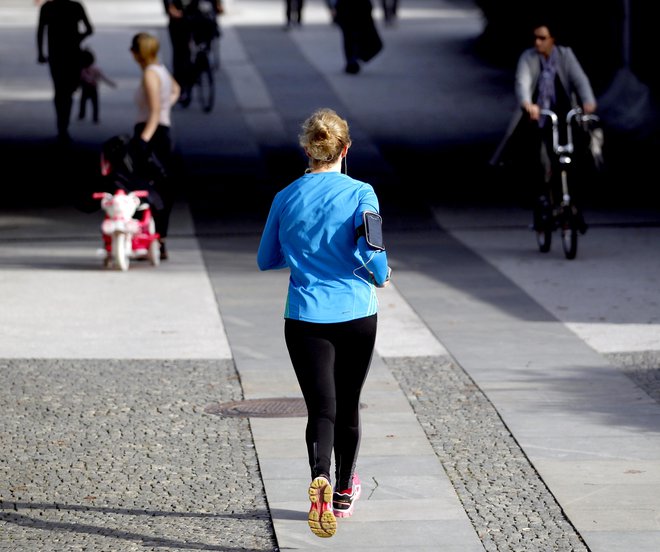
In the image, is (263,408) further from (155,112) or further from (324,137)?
(155,112)

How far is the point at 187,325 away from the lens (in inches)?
428

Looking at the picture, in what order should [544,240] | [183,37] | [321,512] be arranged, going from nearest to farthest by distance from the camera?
[321,512] < [544,240] < [183,37]

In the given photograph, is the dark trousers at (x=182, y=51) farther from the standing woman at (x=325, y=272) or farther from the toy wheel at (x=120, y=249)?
the standing woman at (x=325, y=272)

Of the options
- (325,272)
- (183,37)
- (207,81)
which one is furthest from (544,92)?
(207,81)

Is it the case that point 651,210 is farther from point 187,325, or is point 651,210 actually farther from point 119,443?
point 119,443

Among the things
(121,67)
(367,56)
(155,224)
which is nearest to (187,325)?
(155,224)

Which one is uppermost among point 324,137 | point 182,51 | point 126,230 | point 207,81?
point 324,137

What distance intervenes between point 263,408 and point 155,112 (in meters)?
5.46

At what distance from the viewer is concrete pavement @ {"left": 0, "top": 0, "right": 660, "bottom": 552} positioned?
6535 millimetres

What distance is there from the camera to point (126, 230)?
42.0 ft

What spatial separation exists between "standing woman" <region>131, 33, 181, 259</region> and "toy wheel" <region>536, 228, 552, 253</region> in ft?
10.7

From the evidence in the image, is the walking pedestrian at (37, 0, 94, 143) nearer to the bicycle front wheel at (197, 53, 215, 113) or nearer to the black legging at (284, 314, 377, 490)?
the bicycle front wheel at (197, 53, 215, 113)

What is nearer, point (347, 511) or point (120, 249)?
point (347, 511)

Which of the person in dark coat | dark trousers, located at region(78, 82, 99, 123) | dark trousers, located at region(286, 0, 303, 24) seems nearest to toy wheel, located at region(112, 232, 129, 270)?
dark trousers, located at region(78, 82, 99, 123)
